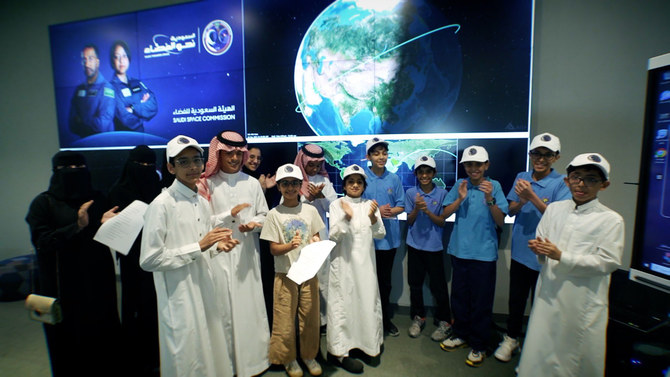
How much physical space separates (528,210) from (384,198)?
4.35 ft

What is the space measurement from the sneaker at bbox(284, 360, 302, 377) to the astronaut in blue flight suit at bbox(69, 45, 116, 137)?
15.2 ft

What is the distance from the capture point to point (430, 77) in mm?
3359

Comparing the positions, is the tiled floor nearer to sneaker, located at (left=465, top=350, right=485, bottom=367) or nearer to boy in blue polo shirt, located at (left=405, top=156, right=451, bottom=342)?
sneaker, located at (left=465, top=350, right=485, bottom=367)

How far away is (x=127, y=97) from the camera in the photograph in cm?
453

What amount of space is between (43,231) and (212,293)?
53.3 inches

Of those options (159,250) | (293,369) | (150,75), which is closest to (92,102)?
(150,75)

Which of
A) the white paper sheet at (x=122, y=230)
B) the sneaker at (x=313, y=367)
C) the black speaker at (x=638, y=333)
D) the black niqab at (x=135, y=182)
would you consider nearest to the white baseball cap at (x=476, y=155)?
the black speaker at (x=638, y=333)

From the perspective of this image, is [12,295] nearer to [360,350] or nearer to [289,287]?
[289,287]

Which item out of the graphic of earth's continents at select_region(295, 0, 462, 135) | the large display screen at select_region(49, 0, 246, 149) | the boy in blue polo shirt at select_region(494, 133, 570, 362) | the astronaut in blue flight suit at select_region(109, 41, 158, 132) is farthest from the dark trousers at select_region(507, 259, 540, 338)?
the astronaut in blue flight suit at select_region(109, 41, 158, 132)

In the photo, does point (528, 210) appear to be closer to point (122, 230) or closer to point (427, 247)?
point (427, 247)

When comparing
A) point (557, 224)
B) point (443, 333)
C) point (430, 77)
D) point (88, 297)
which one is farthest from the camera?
point (430, 77)

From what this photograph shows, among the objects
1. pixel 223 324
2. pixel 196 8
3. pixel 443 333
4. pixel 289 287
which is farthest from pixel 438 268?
pixel 196 8

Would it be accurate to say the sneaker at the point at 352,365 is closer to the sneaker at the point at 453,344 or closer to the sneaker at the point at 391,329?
the sneaker at the point at 391,329

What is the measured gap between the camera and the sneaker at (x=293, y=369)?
2.42 metres
